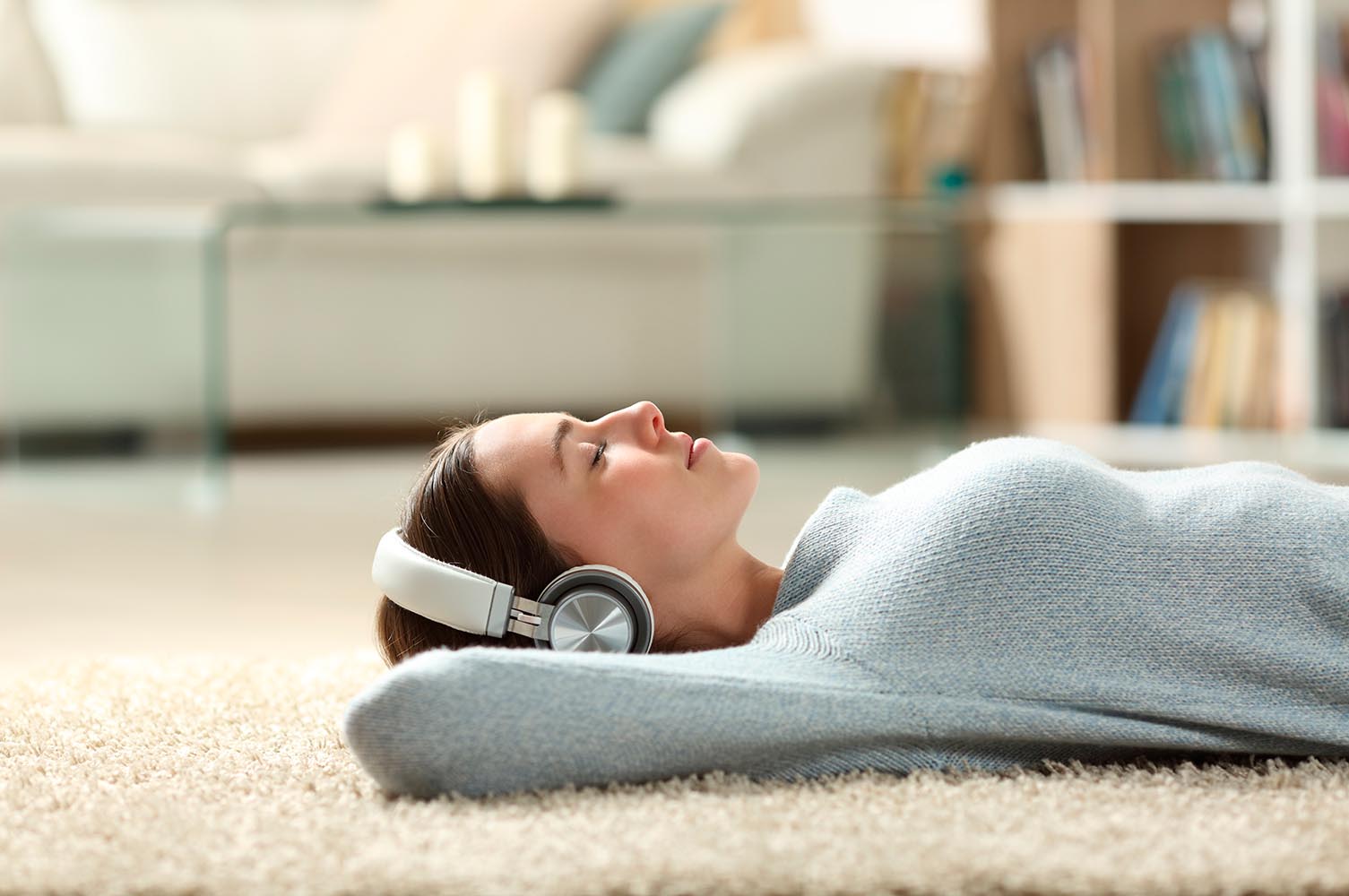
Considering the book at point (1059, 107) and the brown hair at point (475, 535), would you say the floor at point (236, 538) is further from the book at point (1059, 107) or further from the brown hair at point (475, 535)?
the book at point (1059, 107)

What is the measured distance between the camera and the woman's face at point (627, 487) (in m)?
1.07

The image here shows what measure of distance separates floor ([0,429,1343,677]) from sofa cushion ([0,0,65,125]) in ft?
2.78

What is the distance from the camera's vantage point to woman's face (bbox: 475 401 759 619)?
1070mm

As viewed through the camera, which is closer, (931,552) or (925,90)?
(931,552)

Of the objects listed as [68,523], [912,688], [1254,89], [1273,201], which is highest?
[1254,89]

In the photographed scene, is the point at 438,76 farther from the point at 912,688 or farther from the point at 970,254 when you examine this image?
the point at 912,688

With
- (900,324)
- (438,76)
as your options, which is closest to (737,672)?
(900,324)

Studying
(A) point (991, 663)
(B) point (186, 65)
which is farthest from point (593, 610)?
(B) point (186, 65)

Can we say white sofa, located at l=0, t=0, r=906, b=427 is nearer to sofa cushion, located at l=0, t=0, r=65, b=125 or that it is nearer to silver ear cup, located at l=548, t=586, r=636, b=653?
sofa cushion, located at l=0, t=0, r=65, b=125

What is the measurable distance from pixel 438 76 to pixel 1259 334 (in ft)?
5.72

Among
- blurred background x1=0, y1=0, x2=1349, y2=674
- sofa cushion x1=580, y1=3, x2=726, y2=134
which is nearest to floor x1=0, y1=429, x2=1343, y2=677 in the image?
blurred background x1=0, y1=0, x2=1349, y2=674

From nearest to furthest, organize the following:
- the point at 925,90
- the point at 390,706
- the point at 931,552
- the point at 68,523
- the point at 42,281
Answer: the point at 390,706 → the point at 931,552 → the point at 68,523 → the point at 42,281 → the point at 925,90

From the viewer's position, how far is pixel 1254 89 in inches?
123

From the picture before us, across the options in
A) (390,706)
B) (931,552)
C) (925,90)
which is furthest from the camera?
(925,90)
